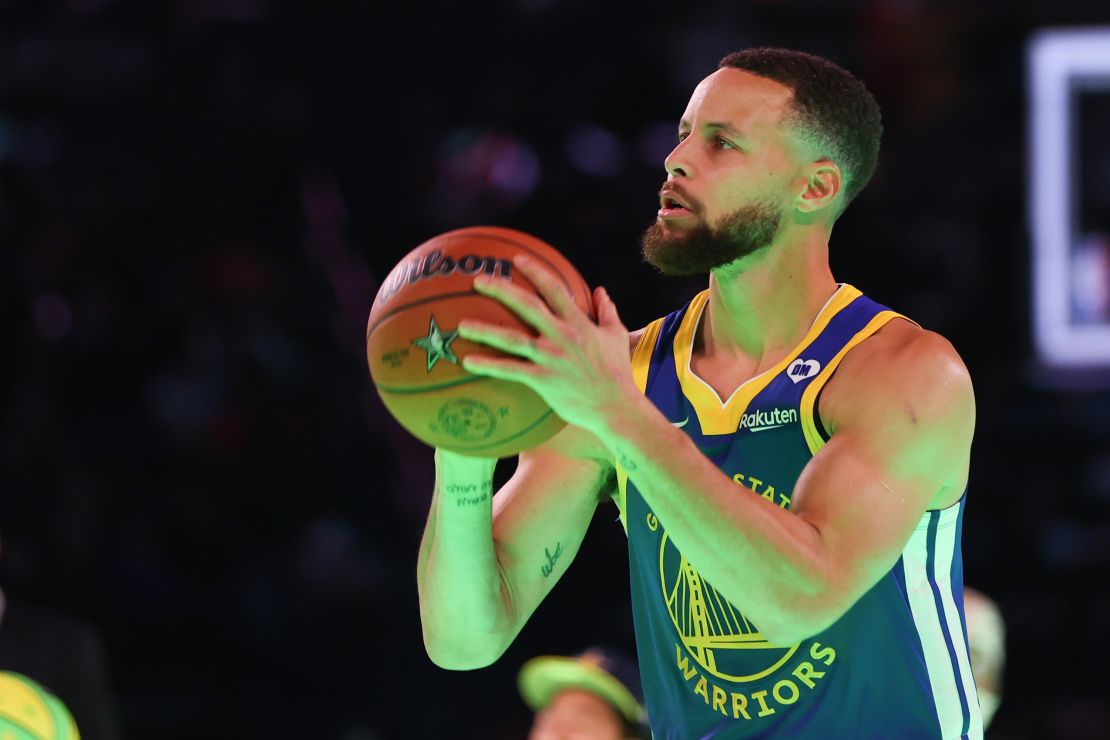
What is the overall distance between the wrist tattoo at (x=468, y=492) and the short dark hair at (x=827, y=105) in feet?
3.15

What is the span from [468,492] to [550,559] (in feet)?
1.24

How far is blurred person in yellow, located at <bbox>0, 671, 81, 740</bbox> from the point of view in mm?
4078

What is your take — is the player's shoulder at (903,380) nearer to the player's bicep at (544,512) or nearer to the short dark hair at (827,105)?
the short dark hair at (827,105)

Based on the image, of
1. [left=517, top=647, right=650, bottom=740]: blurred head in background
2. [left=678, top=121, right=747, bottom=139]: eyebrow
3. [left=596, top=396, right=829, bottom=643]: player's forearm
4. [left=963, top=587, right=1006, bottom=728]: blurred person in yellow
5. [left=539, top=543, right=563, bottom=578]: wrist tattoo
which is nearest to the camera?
[left=596, top=396, right=829, bottom=643]: player's forearm

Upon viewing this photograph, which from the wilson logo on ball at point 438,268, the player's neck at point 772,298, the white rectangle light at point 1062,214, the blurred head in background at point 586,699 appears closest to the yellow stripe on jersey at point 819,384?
the player's neck at point 772,298

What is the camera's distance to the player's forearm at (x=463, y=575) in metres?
2.63

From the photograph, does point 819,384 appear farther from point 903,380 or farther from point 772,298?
point 772,298

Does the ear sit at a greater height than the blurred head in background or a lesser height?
greater

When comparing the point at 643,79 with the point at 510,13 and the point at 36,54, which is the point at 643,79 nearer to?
the point at 510,13

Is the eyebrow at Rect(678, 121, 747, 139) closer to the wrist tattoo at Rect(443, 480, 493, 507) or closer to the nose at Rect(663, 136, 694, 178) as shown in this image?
the nose at Rect(663, 136, 694, 178)

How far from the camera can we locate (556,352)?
83.2 inches

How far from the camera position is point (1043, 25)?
812 centimetres

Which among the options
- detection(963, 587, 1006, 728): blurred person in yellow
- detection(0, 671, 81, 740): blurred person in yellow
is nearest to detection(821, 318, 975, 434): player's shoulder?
detection(963, 587, 1006, 728): blurred person in yellow

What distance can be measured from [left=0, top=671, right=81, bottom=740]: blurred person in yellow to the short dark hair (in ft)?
8.86
